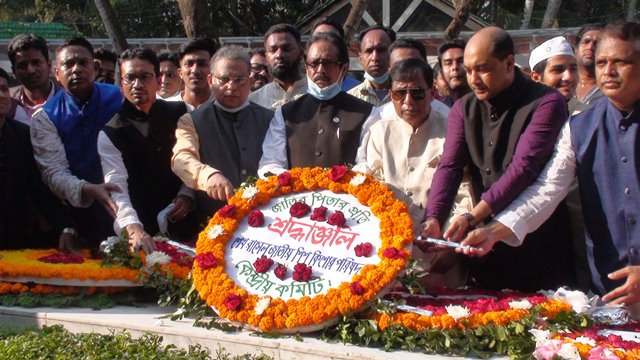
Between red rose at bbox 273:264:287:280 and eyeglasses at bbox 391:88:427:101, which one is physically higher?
eyeglasses at bbox 391:88:427:101

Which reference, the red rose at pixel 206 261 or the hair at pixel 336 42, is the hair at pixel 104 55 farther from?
the red rose at pixel 206 261

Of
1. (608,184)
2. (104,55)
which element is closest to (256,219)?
(608,184)

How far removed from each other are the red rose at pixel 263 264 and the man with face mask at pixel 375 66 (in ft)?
7.95

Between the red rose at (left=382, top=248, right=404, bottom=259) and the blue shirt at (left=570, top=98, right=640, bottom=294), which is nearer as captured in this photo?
the blue shirt at (left=570, top=98, right=640, bottom=294)

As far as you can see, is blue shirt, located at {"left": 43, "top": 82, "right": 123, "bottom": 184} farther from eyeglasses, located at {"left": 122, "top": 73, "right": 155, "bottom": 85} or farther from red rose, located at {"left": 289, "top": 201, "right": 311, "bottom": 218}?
red rose, located at {"left": 289, "top": 201, "right": 311, "bottom": 218}

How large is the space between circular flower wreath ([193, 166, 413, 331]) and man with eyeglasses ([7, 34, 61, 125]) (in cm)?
251

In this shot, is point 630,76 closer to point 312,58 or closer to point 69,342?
point 312,58

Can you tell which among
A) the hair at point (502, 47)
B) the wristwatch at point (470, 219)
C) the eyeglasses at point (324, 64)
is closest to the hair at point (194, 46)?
the eyeglasses at point (324, 64)

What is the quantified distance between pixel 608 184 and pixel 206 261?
7.78 ft

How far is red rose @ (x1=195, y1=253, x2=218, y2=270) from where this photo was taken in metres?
4.48

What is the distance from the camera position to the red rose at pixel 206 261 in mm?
4484

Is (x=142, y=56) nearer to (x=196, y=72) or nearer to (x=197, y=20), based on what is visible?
(x=196, y=72)

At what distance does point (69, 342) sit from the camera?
14.6 ft

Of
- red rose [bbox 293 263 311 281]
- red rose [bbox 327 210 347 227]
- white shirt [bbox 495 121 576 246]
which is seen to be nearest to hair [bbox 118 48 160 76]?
red rose [bbox 327 210 347 227]
